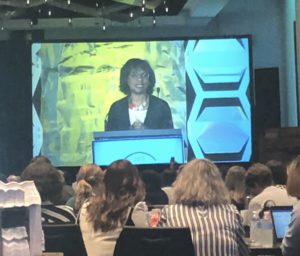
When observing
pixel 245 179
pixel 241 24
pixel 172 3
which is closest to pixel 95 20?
pixel 172 3

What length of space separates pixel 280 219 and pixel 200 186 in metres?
0.90

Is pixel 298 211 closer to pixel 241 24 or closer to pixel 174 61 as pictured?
pixel 174 61

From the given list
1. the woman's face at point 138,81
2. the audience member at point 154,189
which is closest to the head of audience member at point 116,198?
the audience member at point 154,189

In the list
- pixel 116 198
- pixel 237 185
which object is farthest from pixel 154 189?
pixel 116 198

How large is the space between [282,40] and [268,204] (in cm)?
906

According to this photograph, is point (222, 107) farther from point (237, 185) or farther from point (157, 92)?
point (237, 185)

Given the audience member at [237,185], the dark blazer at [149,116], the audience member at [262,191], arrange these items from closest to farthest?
the audience member at [262,191] → the audience member at [237,185] → the dark blazer at [149,116]

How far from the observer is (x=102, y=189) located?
4.43 metres

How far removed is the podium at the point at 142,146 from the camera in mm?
11633

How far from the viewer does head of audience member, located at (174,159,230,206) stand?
3.91m

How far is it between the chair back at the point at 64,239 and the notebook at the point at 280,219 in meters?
1.23

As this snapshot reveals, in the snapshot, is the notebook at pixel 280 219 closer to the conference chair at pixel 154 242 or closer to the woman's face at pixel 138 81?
the conference chair at pixel 154 242

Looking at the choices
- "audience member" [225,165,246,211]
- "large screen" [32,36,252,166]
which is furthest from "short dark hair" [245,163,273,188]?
"large screen" [32,36,252,166]

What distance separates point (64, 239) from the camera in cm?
411
